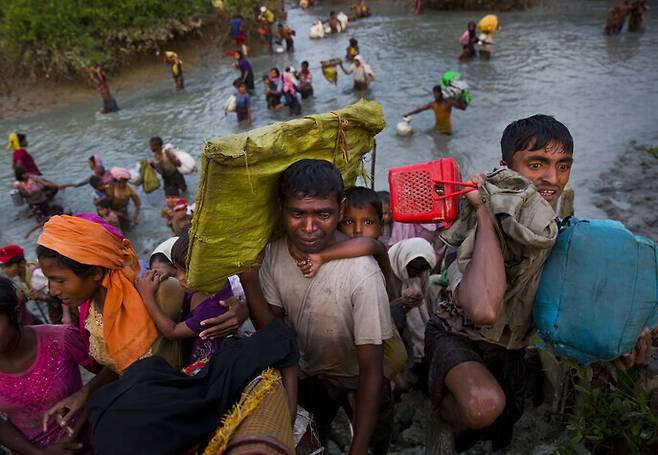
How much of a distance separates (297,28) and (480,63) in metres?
11.2

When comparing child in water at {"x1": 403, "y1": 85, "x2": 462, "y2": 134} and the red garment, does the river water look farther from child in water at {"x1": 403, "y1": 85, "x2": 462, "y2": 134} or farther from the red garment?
the red garment

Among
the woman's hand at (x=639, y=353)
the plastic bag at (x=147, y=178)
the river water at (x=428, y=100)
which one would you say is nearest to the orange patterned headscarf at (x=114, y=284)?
the woman's hand at (x=639, y=353)

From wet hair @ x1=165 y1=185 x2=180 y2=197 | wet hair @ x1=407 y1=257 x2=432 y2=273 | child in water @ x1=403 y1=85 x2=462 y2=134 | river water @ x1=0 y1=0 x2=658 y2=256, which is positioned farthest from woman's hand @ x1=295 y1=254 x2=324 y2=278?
child in water @ x1=403 y1=85 x2=462 y2=134

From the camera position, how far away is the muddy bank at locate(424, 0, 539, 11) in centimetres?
1869

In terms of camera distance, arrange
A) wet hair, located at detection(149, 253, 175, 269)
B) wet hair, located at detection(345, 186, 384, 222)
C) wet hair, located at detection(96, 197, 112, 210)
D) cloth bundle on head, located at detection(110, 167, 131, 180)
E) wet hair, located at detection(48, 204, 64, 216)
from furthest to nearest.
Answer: wet hair, located at detection(48, 204, 64, 216), cloth bundle on head, located at detection(110, 167, 131, 180), wet hair, located at detection(96, 197, 112, 210), wet hair, located at detection(149, 253, 175, 269), wet hair, located at detection(345, 186, 384, 222)

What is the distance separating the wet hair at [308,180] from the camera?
183 cm

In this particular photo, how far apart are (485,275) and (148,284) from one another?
1.47 metres

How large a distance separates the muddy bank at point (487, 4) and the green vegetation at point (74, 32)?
448 inches

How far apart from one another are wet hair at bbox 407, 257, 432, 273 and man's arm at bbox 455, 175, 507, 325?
4.08 feet

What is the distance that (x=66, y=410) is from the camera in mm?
2123

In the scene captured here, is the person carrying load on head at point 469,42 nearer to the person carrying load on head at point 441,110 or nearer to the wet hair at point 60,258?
the person carrying load on head at point 441,110

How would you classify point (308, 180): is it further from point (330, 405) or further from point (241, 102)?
point (241, 102)

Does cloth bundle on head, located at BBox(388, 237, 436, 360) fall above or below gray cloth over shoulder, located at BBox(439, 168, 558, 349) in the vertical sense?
below

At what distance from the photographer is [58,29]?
15156 millimetres
